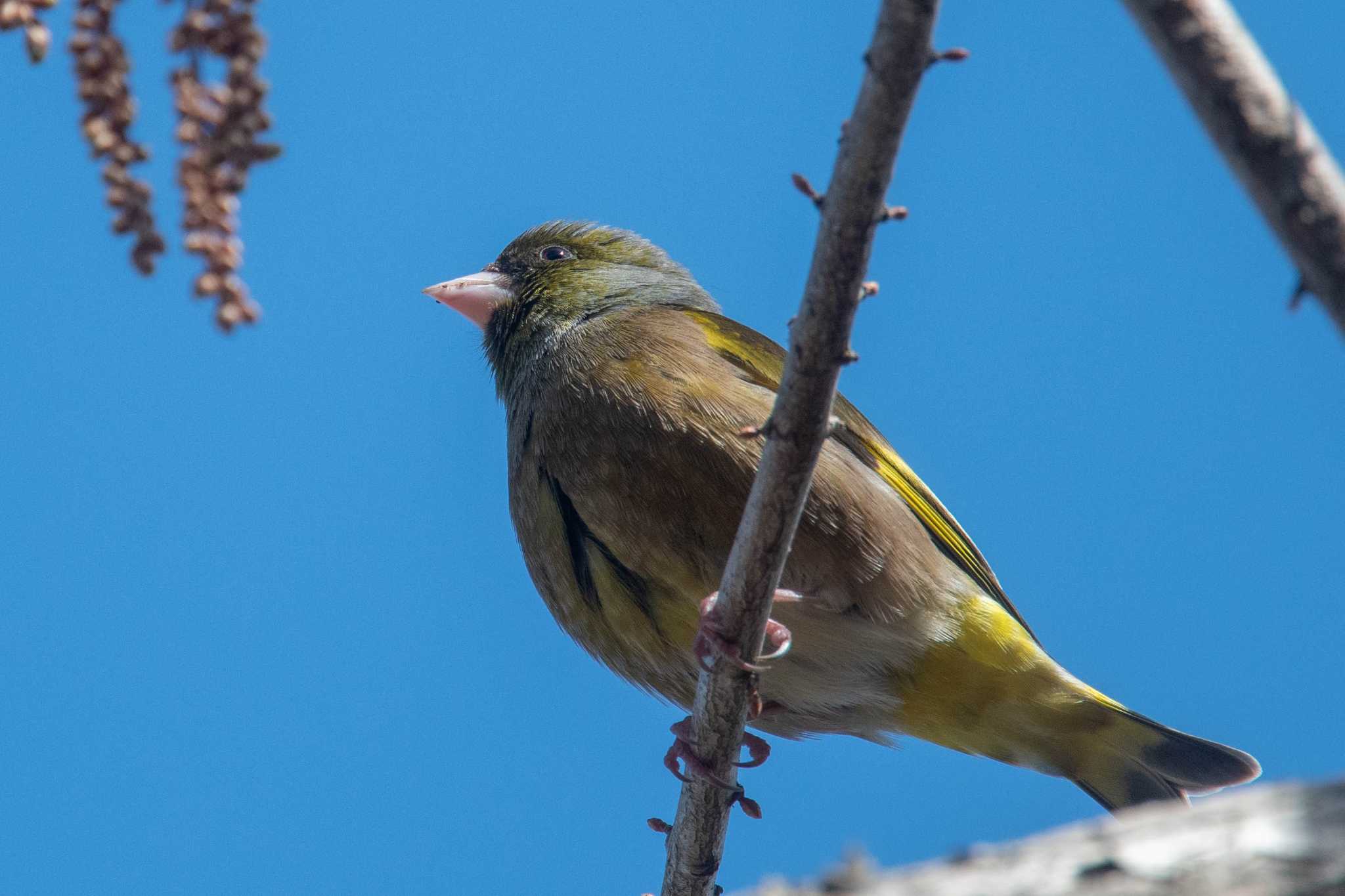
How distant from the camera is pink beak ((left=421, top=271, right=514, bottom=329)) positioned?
5.46m

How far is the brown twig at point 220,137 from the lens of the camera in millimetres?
1942

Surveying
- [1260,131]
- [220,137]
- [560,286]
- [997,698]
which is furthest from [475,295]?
[1260,131]

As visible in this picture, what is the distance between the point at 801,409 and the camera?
2.73m

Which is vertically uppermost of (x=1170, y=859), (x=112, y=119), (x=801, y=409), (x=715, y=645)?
(x=112, y=119)

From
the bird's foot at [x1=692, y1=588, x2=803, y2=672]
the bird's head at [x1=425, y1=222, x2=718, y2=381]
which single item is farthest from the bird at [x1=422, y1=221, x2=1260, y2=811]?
the bird's foot at [x1=692, y1=588, x2=803, y2=672]

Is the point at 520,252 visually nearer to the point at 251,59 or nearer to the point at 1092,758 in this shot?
the point at 1092,758

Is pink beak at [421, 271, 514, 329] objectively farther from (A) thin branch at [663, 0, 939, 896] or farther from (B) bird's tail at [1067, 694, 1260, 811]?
(B) bird's tail at [1067, 694, 1260, 811]

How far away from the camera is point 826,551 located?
4094mm

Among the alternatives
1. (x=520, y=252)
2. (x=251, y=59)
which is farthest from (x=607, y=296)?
(x=251, y=59)

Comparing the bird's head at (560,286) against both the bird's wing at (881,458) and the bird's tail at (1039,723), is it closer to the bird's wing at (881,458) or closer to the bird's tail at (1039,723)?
the bird's wing at (881,458)

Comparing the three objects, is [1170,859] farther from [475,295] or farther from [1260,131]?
[475,295]

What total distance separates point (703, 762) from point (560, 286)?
2.37 m

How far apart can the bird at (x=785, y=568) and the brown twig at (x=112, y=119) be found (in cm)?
224

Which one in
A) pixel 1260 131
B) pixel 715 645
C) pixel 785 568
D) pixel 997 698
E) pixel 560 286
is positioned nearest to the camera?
pixel 1260 131
